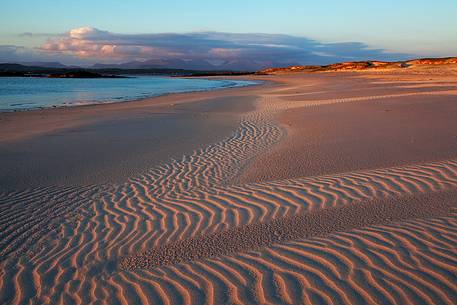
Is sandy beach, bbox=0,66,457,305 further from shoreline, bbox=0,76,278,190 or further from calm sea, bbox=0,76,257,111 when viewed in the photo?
calm sea, bbox=0,76,257,111

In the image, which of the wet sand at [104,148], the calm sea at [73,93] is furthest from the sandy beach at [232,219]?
the calm sea at [73,93]

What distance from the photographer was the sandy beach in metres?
3.45

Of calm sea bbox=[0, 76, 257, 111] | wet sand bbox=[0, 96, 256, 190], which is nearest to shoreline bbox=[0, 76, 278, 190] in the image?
wet sand bbox=[0, 96, 256, 190]

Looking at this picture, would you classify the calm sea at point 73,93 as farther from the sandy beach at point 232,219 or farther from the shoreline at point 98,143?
the sandy beach at point 232,219

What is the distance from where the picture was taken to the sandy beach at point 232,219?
345cm

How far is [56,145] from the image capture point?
957 centimetres

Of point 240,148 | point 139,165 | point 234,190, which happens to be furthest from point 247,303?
point 240,148

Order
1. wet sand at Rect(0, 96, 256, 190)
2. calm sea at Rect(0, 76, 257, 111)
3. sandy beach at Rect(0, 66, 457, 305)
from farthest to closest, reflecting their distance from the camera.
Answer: calm sea at Rect(0, 76, 257, 111), wet sand at Rect(0, 96, 256, 190), sandy beach at Rect(0, 66, 457, 305)

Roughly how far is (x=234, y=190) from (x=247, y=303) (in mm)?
2954

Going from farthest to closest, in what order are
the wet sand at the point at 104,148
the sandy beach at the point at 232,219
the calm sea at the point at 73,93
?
1. the calm sea at the point at 73,93
2. the wet sand at the point at 104,148
3. the sandy beach at the point at 232,219

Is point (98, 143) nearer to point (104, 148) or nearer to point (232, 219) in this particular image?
point (104, 148)

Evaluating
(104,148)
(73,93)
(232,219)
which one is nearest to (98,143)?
(104,148)

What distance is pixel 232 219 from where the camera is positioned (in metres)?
4.98

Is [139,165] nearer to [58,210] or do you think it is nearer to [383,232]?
[58,210]
